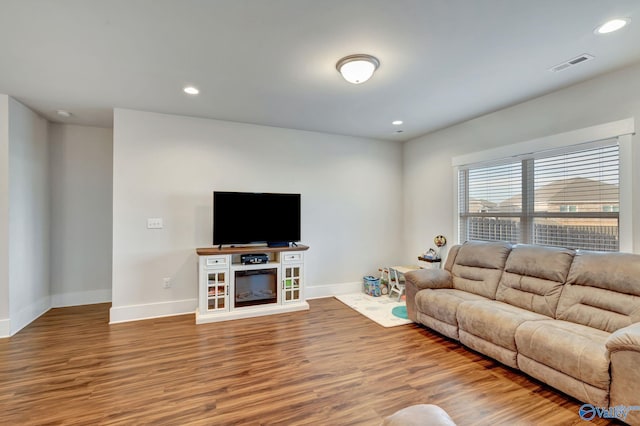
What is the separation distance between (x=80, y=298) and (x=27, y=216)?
4.69 ft

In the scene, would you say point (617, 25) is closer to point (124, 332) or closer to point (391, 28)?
point (391, 28)

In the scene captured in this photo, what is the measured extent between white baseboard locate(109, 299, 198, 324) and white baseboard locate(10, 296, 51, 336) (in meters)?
0.92

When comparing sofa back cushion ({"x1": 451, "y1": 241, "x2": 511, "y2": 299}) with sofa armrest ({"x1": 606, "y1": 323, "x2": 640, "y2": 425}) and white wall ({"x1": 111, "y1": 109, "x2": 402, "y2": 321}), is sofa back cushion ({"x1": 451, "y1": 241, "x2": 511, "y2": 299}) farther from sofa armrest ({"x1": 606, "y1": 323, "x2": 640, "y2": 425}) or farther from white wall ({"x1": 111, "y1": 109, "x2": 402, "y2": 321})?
white wall ({"x1": 111, "y1": 109, "x2": 402, "y2": 321})

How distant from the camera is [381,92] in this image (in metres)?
3.21

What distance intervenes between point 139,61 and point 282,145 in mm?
2260

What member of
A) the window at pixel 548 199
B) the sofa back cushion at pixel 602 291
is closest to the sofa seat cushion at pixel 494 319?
the sofa back cushion at pixel 602 291

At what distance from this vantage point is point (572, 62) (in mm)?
2568

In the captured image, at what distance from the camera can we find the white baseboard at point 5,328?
325 cm

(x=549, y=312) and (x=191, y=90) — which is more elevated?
(x=191, y=90)

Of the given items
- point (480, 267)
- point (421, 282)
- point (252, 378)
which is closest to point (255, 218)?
point (252, 378)

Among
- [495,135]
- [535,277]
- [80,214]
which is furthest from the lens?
[80,214]

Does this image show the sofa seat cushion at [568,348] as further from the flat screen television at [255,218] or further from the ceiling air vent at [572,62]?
the flat screen television at [255,218]

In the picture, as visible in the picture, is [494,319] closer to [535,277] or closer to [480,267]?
[535,277]

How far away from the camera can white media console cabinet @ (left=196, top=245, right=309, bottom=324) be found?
12.3 ft
